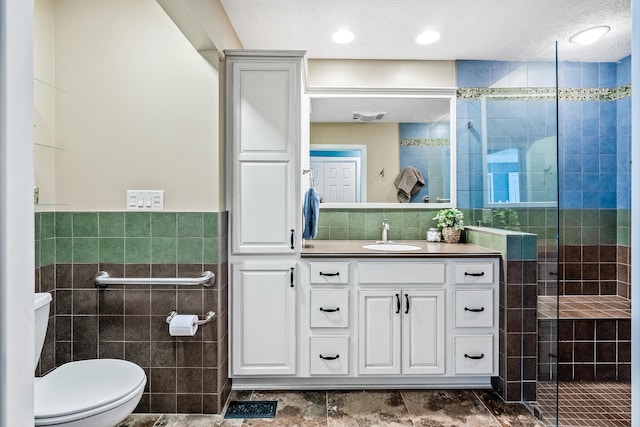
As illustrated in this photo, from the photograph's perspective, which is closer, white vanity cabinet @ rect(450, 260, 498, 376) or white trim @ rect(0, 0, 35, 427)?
white trim @ rect(0, 0, 35, 427)

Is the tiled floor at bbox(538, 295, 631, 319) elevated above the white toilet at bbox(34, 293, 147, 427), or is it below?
above

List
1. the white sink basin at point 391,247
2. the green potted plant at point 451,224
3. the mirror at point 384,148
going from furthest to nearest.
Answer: the mirror at point 384,148 < the green potted plant at point 451,224 < the white sink basin at point 391,247

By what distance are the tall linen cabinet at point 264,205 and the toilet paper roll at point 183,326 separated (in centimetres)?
33

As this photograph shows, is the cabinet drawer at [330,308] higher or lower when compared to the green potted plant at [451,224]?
lower

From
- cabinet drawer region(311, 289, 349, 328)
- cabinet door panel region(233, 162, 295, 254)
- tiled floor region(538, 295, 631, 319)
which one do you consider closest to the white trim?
cabinet door panel region(233, 162, 295, 254)

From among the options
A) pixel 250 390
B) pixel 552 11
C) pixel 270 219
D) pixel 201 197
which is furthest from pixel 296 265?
pixel 552 11

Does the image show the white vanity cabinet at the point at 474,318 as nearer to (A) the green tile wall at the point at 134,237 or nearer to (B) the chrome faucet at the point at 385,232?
(B) the chrome faucet at the point at 385,232

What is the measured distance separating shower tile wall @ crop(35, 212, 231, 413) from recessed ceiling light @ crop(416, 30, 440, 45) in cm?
190

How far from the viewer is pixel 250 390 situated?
96.7 inches

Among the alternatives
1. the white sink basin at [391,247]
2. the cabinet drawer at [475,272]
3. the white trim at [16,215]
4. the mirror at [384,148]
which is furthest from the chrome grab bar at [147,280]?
the white trim at [16,215]

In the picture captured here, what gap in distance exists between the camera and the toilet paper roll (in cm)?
205

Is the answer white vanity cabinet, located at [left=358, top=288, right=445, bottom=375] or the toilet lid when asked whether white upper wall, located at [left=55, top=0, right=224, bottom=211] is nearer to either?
the toilet lid

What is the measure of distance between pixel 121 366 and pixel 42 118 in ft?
4.46

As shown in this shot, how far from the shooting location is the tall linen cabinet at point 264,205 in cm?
234
